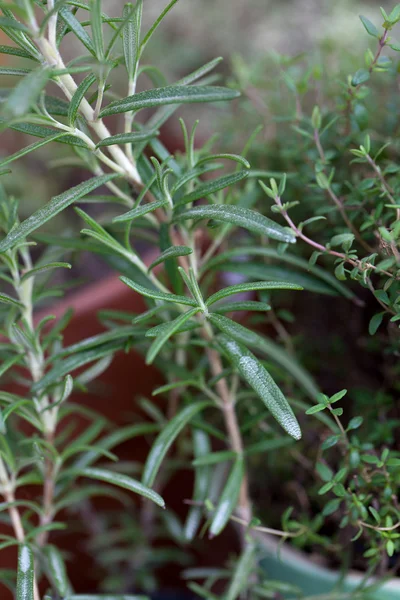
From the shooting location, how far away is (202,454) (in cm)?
70

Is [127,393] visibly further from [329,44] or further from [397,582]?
[329,44]

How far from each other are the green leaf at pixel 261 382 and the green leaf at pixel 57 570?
283 millimetres

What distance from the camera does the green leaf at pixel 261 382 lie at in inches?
17.3

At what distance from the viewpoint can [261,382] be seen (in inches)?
18.2

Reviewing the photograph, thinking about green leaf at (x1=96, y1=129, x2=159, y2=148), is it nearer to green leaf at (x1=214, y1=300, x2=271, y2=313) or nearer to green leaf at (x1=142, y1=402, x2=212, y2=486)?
green leaf at (x1=214, y1=300, x2=271, y2=313)

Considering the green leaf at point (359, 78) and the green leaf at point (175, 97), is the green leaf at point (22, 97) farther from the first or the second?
the green leaf at point (359, 78)

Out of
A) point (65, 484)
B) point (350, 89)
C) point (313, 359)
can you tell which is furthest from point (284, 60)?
point (65, 484)

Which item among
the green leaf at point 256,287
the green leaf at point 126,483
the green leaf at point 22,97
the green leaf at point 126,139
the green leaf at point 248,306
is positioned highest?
the green leaf at point 22,97

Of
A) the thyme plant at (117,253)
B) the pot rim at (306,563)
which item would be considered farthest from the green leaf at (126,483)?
the pot rim at (306,563)

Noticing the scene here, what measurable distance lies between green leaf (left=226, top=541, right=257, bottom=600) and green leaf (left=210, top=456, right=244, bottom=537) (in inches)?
2.6

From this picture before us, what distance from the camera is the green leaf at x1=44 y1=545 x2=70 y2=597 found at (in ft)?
1.83

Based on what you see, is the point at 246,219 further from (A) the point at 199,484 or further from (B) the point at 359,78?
(A) the point at 199,484

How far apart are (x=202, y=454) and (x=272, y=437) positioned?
0.29 feet

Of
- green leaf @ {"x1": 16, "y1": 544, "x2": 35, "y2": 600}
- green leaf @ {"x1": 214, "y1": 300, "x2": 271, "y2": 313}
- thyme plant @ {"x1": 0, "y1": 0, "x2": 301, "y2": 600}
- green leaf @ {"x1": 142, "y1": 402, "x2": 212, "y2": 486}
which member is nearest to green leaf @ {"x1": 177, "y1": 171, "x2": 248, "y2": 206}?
thyme plant @ {"x1": 0, "y1": 0, "x2": 301, "y2": 600}
